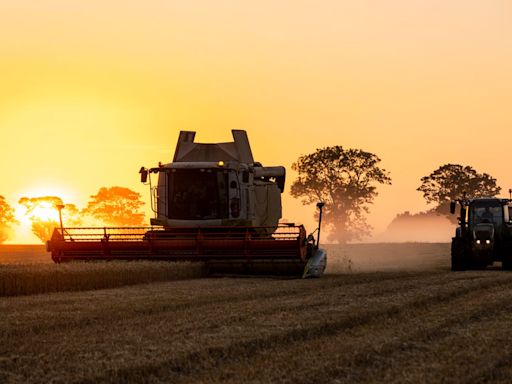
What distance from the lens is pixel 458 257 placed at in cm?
2939

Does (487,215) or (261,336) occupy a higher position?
(487,215)

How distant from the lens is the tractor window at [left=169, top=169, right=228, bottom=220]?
25.0 meters

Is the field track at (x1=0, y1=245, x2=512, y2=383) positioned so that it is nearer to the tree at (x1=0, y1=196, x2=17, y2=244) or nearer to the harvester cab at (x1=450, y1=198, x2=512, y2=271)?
the harvester cab at (x1=450, y1=198, x2=512, y2=271)

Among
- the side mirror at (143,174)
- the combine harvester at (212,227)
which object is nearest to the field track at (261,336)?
the combine harvester at (212,227)

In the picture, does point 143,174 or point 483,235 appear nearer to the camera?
point 143,174

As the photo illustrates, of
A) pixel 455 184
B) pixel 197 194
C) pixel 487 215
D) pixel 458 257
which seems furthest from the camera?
pixel 455 184

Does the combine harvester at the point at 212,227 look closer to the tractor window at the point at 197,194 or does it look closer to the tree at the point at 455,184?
the tractor window at the point at 197,194

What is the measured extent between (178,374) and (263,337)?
6.60 feet

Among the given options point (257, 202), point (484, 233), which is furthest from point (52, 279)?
point (484, 233)

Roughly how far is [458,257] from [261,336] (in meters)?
19.9

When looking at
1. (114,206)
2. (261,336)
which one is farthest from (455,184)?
(261,336)

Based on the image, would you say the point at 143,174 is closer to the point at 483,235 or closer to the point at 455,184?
the point at 483,235

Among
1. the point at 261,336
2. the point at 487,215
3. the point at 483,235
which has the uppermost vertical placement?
the point at 487,215

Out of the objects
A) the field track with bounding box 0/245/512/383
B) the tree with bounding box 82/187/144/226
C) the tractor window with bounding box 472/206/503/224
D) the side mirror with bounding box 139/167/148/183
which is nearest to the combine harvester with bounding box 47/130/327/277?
the side mirror with bounding box 139/167/148/183
